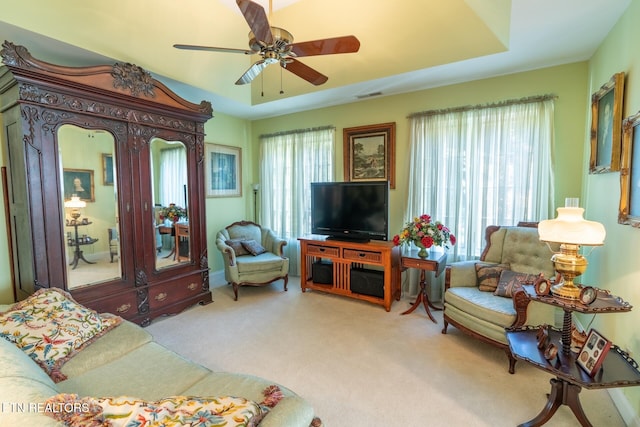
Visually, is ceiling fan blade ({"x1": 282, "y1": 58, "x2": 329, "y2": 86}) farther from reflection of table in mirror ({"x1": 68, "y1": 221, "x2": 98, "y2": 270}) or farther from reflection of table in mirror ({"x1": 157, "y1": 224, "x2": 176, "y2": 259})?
reflection of table in mirror ({"x1": 68, "y1": 221, "x2": 98, "y2": 270})

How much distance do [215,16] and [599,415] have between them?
4.85 meters

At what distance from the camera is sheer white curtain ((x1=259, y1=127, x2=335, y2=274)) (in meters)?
4.61

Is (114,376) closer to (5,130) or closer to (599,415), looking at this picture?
(5,130)

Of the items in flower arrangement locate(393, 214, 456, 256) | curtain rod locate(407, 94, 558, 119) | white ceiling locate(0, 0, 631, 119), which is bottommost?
flower arrangement locate(393, 214, 456, 256)

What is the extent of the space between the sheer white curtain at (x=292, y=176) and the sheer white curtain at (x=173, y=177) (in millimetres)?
1720

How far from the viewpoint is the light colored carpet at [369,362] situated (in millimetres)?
1965

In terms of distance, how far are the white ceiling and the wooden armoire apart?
316 millimetres

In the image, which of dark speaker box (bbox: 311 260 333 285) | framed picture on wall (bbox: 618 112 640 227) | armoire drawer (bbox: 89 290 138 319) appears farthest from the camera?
dark speaker box (bbox: 311 260 333 285)

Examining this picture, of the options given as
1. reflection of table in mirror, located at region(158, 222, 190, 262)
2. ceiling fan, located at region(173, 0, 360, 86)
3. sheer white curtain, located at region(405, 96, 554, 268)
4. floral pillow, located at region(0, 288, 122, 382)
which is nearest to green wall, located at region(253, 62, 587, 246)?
sheer white curtain, located at region(405, 96, 554, 268)

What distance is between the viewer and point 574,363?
1.73 m

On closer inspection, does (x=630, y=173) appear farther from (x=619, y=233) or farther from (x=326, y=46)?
(x=326, y=46)

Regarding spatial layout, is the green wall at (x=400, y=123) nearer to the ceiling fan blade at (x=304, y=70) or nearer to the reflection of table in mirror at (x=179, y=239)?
the reflection of table in mirror at (x=179, y=239)

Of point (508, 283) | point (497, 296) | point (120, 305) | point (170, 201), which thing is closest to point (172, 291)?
point (120, 305)

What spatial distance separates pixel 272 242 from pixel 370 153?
200cm
